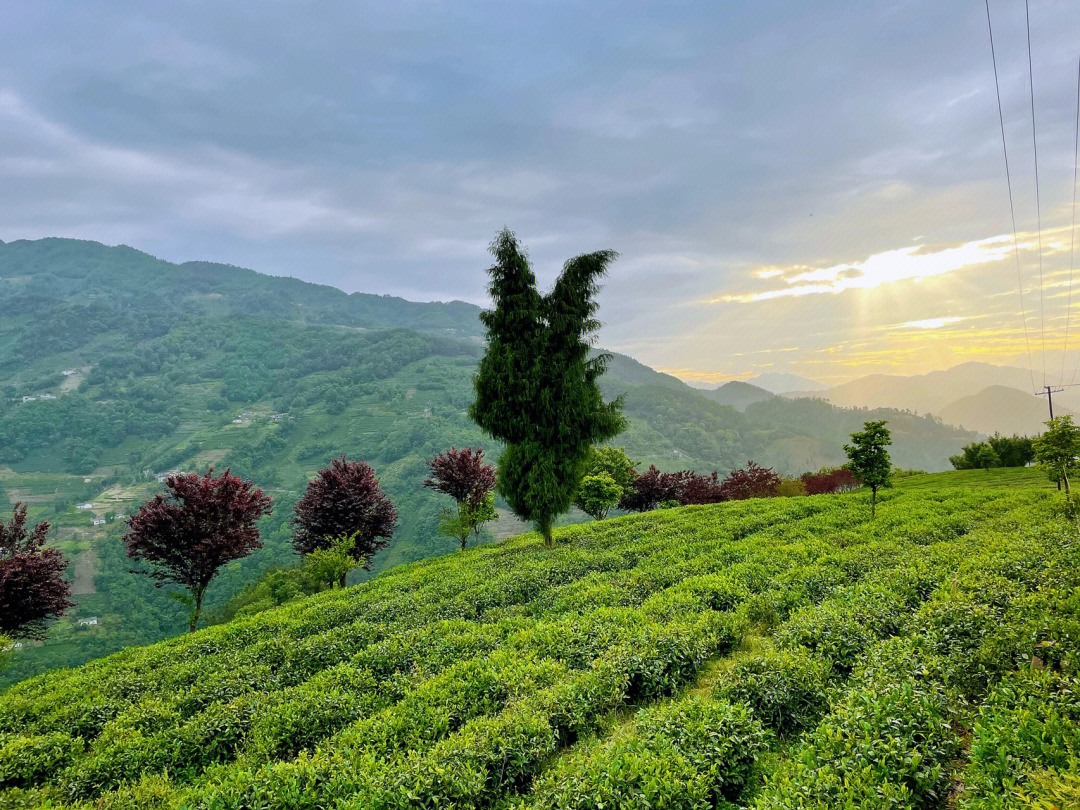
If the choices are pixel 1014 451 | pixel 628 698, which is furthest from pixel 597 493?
pixel 1014 451

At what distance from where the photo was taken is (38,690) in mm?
13234

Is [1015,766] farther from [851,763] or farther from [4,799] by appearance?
[4,799]

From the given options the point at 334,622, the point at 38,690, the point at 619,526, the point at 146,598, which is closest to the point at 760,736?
the point at 334,622

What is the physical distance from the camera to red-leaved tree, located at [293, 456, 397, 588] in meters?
29.6

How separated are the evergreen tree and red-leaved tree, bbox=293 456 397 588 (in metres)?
11.1

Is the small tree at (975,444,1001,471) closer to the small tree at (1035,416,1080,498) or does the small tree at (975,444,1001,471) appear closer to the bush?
the small tree at (1035,416,1080,498)

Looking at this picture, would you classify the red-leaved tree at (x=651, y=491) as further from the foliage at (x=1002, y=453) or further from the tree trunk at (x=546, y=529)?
the tree trunk at (x=546, y=529)

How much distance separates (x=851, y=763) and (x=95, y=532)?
205 meters

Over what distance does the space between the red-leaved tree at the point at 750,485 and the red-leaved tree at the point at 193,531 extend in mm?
41894

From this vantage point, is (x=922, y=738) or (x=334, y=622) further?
(x=334, y=622)

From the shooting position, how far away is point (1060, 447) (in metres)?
25.1

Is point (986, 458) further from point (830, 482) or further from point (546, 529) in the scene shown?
point (546, 529)

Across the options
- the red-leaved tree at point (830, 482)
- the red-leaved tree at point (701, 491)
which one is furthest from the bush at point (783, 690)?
the red-leaved tree at point (830, 482)

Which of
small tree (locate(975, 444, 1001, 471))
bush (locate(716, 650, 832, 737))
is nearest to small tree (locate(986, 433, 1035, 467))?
small tree (locate(975, 444, 1001, 471))
